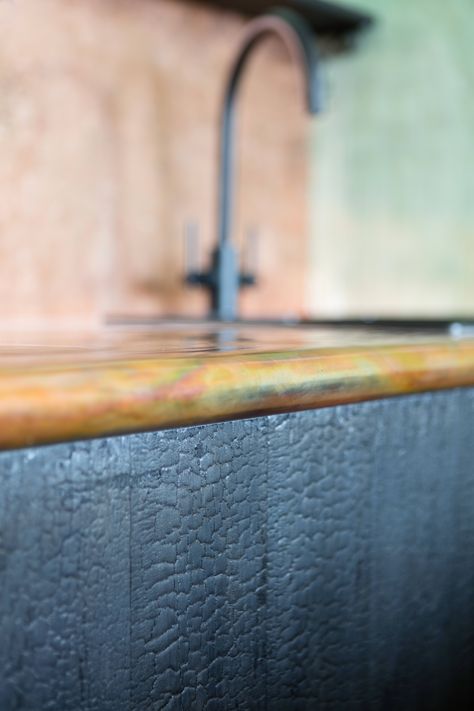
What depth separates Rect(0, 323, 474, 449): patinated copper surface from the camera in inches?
14.3

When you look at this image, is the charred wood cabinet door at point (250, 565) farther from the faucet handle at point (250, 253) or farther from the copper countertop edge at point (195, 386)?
the faucet handle at point (250, 253)

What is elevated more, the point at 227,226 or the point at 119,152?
the point at 119,152

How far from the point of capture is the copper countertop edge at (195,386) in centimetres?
36

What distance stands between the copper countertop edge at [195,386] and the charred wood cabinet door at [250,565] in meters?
0.02

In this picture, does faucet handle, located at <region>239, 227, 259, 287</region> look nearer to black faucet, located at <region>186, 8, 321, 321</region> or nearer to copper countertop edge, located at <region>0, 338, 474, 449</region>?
black faucet, located at <region>186, 8, 321, 321</region>

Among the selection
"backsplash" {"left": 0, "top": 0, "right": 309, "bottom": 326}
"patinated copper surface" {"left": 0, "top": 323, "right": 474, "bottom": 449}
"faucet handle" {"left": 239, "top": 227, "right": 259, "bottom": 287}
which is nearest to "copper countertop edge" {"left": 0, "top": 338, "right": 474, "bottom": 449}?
"patinated copper surface" {"left": 0, "top": 323, "right": 474, "bottom": 449}

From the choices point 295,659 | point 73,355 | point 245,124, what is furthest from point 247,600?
point 245,124

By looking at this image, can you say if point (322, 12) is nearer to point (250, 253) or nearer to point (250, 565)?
point (250, 253)

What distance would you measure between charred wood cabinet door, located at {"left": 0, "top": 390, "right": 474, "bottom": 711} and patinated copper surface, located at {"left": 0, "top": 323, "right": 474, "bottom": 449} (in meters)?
0.02

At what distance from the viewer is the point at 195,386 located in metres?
0.44

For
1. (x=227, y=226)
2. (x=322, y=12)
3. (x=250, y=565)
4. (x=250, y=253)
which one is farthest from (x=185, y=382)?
(x=322, y=12)

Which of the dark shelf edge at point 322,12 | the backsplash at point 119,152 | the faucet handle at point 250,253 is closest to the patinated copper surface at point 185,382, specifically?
the backsplash at point 119,152

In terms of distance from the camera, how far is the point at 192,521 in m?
0.47

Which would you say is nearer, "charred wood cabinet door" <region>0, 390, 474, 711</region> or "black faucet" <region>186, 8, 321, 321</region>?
"charred wood cabinet door" <region>0, 390, 474, 711</region>
